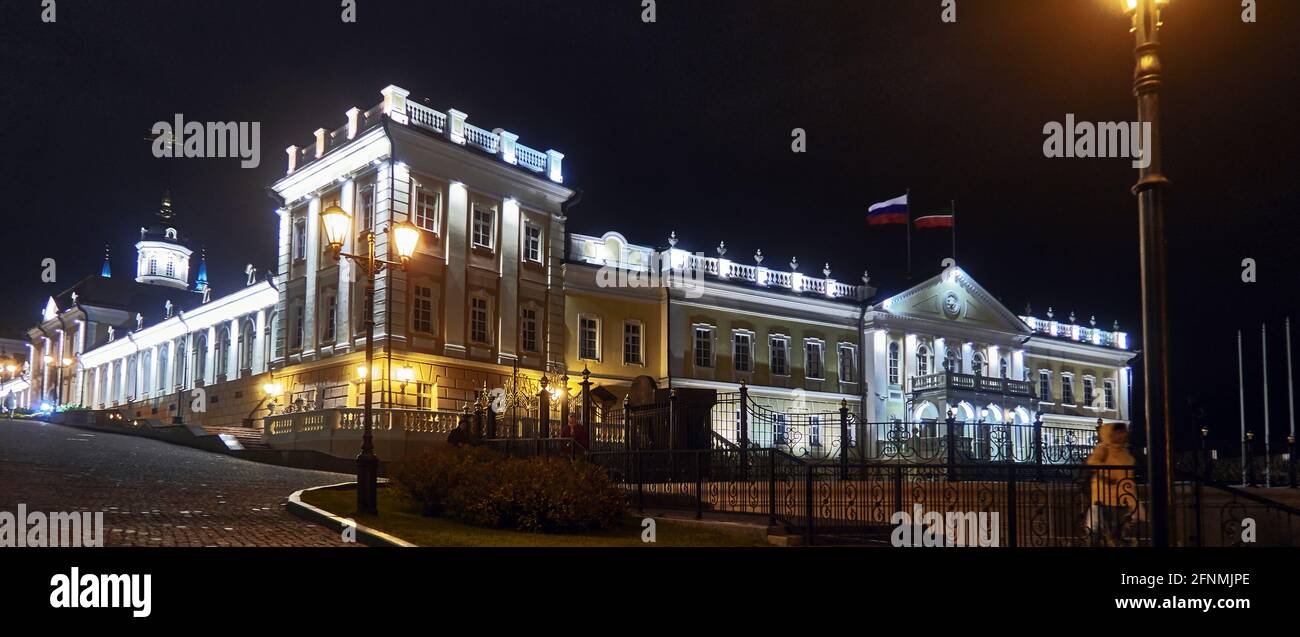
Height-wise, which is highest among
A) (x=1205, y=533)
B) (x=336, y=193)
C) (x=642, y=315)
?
(x=336, y=193)

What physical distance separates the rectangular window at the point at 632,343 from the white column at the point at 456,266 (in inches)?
338

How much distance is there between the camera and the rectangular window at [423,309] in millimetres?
36062

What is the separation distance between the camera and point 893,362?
5300cm

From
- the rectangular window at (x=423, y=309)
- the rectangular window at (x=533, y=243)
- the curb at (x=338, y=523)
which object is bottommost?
the curb at (x=338, y=523)

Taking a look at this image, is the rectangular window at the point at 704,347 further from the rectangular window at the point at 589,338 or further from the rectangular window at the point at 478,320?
the rectangular window at the point at 478,320

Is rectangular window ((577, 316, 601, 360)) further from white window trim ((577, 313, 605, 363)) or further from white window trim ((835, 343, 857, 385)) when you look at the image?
white window trim ((835, 343, 857, 385))

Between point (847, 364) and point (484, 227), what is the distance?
70.9 feet

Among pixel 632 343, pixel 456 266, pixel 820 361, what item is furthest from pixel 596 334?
pixel 820 361

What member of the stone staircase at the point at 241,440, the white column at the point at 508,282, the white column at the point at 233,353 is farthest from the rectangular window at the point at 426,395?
the white column at the point at 233,353
